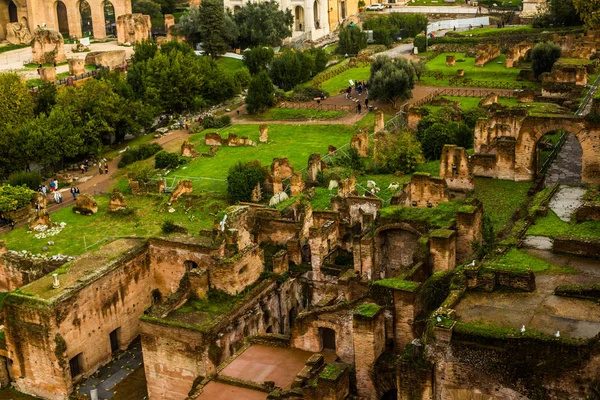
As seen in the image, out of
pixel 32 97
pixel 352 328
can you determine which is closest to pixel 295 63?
pixel 32 97

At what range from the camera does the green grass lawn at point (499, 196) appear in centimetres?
3225

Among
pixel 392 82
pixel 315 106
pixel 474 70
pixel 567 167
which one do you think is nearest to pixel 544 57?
pixel 474 70

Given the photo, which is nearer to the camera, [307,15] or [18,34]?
[18,34]

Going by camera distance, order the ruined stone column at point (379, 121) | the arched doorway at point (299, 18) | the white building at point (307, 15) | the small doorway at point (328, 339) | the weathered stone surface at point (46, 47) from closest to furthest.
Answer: the small doorway at point (328, 339), the ruined stone column at point (379, 121), the weathered stone surface at point (46, 47), the white building at point (307, 15), the arched doorway at point (299, 18)

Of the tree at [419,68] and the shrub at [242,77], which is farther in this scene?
the shrub at [242,77]

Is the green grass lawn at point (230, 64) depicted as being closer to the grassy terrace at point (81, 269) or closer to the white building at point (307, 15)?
the white building at point (307, 15)

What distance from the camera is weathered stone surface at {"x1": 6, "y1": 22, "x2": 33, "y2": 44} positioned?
79.8 metres

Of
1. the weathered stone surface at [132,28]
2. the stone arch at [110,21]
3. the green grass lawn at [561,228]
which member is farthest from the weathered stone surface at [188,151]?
the stone arch at [110,21]

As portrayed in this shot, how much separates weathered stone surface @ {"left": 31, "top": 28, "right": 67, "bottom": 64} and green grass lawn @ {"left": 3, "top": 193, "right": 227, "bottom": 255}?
31.3 meters

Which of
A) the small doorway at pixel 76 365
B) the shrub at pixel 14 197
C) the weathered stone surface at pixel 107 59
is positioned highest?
the weathered stone surface at pixel 107 59

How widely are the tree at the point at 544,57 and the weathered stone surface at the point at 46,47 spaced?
3839 centimetres

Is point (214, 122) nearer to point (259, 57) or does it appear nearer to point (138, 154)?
point (138, 154)

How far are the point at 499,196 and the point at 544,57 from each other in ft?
80.6

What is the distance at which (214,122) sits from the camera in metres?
57.7
